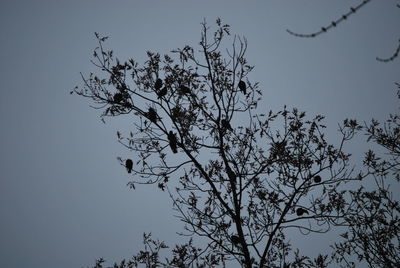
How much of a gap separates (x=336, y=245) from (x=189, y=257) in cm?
525

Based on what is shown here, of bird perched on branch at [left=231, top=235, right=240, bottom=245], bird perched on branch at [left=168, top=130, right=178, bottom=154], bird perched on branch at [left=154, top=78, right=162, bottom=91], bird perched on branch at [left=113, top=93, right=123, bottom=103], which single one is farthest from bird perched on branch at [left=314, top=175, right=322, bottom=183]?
bird perched on branch at [left=113, top=93, right=123, bottom=103]

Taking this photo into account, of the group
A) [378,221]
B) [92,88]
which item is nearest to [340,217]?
[378,221]

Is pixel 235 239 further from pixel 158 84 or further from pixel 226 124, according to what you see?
pixel 158 84

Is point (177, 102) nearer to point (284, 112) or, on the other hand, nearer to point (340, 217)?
point (284, 112)

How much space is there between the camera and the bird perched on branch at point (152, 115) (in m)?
6.89

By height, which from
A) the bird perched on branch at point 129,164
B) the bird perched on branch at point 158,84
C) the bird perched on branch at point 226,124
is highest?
the bird perched on branch at point 158,84

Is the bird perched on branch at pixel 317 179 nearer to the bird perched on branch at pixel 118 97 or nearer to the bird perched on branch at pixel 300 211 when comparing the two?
the bird perched on branch at pixel 300 211

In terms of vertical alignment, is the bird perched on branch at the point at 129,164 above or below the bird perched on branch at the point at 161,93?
below

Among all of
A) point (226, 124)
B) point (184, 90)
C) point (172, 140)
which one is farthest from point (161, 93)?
point (226, 124)

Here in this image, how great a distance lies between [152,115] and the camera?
22.6ft

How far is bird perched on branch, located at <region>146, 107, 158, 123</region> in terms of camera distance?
689 cm

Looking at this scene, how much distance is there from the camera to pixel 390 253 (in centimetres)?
832

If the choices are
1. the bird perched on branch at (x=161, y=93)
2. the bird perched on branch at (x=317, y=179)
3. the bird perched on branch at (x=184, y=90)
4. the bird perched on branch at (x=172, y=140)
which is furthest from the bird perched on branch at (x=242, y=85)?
the bird perched on branch at (x=317, y=179)

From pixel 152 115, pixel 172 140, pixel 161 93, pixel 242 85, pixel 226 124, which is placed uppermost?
A: pixel 242 85
